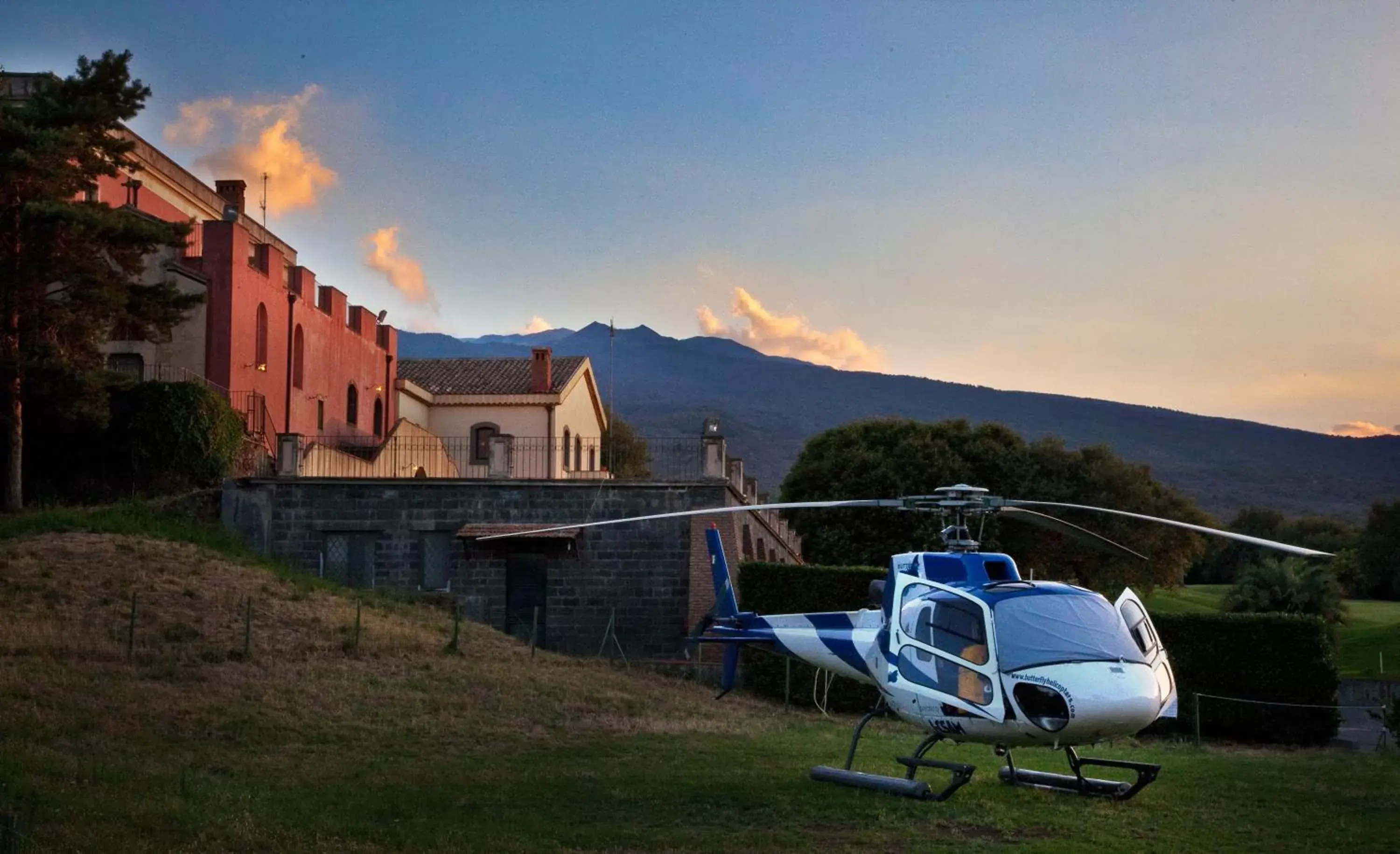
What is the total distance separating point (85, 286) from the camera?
3167 cm

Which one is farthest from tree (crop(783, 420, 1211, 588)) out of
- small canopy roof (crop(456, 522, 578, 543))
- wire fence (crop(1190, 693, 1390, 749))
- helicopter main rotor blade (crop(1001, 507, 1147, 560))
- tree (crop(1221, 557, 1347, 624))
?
helicopter main rotor blade (crop(1001, 507, 1147, 560))

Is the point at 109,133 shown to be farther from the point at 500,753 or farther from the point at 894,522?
the point at 894,522

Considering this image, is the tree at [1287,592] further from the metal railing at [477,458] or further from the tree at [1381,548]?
the tree at [1381,548]

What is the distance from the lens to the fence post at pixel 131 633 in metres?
21.4

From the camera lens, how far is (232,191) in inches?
1844

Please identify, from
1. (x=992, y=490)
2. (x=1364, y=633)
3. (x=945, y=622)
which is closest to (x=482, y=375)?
(x=992, y=490)

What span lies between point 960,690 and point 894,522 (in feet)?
127

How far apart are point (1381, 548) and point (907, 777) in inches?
2560

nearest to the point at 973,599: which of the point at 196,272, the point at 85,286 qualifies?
the point at 85,286

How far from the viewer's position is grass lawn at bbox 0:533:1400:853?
12023 millimetres

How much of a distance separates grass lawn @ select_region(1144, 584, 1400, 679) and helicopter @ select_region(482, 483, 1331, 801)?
22.1 meters

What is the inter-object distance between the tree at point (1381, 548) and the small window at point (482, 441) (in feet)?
150

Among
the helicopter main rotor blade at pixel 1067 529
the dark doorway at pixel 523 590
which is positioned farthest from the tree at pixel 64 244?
the helicopter main rotor blade at pixel 1067 529

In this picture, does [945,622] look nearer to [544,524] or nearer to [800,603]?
[800,603]
